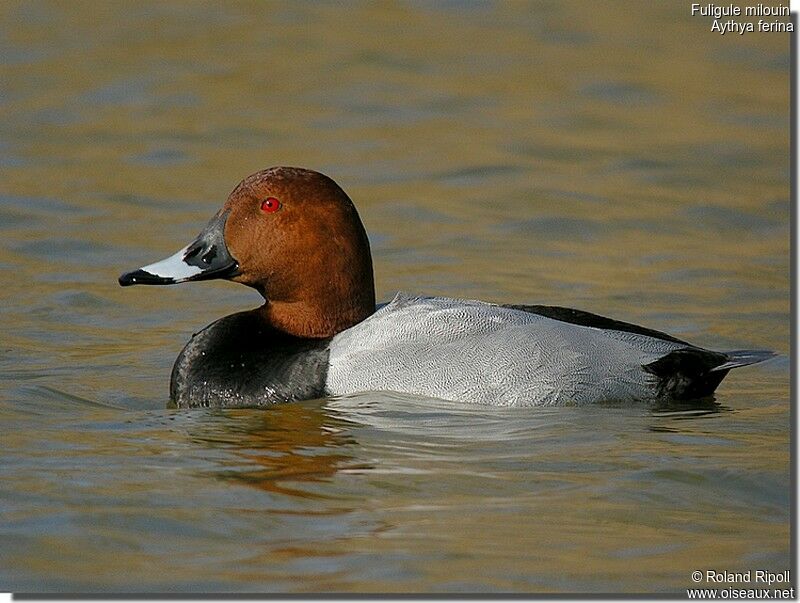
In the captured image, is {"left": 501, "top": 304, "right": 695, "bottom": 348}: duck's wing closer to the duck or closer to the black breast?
the duck

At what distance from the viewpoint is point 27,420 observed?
22.2 ft

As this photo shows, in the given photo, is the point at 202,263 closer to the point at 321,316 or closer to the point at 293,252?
the point at 293,252

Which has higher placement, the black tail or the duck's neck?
the duck's neck

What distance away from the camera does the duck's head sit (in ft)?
23.6

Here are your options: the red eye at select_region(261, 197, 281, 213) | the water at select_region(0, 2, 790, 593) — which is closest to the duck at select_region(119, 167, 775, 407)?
the red eye at select_region(261, 197, 281, 213)

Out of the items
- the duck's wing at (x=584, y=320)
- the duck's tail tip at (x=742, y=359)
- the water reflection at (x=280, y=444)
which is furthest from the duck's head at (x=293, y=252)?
the duck's tail tip at (x=742, y=359)

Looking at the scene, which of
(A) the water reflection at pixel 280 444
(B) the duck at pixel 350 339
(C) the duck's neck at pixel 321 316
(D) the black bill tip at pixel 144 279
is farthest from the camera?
(C) the duck's neck at pixel 321 316

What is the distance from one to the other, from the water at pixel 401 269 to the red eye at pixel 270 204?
→ 2.91 feet

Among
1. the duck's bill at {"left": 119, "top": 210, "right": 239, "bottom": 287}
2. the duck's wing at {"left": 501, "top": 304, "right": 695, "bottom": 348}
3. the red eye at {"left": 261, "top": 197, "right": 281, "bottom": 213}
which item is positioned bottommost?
the duck's wing at {"left": 501, "top": 304, "right": 695, "bottom": 348}

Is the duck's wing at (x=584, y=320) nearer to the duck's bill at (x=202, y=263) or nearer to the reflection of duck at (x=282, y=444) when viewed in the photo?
the reflection of duck at (x=282, y=444)

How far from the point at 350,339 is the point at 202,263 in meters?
0.77

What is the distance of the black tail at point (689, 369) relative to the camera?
7137 millimetres

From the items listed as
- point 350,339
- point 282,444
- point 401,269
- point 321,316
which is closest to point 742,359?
point 350,339

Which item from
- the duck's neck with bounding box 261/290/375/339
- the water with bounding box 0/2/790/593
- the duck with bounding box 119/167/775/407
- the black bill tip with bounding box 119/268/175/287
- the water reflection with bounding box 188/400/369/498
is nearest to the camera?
the water with bounding box 0/2/790/593
